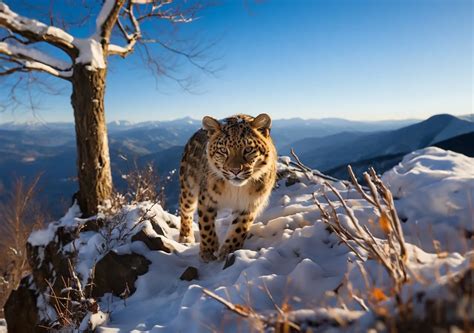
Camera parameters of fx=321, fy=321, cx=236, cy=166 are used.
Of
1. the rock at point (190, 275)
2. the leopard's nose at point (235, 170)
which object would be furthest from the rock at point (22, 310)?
the leopard's nose at point (235, 170)

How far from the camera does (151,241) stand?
554cm

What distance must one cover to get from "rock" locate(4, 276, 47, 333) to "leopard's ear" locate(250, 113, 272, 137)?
5.77 metres

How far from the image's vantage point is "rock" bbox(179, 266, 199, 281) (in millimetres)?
4562

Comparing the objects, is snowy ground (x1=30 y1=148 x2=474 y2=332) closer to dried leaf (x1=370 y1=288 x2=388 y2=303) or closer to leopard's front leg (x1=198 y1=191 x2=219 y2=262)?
dried leaf (x1=370 y1=288 x2=388 y2=303)

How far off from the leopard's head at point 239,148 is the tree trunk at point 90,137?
366cm

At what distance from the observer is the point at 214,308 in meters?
2.88

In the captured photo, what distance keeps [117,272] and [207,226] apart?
5.13ft

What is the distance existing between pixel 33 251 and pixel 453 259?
8172mm

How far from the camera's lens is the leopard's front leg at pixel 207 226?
5117mm

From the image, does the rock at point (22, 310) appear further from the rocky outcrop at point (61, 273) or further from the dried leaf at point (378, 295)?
the dried leaf at point (378, 295)

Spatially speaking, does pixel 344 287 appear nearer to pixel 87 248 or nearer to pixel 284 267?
pixel 284 267

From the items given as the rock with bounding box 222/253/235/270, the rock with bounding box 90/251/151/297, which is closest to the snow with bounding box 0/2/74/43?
the rock with bounding box 90/251/151/297

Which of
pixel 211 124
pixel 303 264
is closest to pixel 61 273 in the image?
pixel 211 124

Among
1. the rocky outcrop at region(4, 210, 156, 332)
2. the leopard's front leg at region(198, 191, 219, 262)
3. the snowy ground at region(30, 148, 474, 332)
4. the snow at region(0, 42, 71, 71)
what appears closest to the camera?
the snowy ground at region(30, 148, 474, 332)
